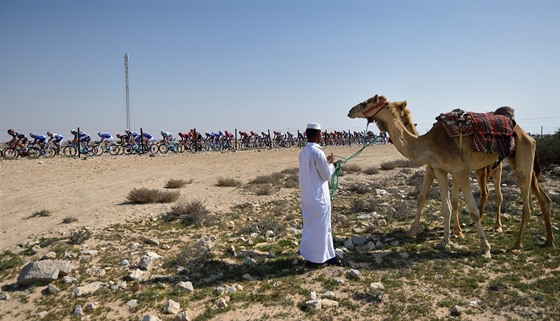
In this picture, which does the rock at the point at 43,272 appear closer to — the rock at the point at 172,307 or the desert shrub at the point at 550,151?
the rock at the point at 172,307

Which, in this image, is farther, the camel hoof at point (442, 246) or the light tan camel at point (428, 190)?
the light tan camel at point (428, 190)

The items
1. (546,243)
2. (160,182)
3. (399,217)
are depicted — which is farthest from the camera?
(160,182)

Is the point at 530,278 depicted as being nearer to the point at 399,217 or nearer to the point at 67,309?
the point at 399,217

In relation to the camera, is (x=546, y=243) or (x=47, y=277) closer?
(x=47, y=277)

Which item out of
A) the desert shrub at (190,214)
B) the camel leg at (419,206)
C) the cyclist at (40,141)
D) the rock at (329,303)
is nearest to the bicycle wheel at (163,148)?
the cyclist at (40,141)

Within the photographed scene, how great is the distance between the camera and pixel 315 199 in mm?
5766

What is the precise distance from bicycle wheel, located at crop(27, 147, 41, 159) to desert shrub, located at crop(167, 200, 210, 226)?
56.6 ft

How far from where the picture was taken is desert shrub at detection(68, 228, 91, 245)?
7211 millimetres

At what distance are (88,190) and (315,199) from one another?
939 cm

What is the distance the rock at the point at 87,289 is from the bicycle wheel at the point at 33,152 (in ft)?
67.3

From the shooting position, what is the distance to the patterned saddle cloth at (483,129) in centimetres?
667

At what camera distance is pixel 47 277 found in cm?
553

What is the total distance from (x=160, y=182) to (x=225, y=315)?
10719 millimetres

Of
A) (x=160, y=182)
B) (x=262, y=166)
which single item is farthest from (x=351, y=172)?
(x=160, y=182)
